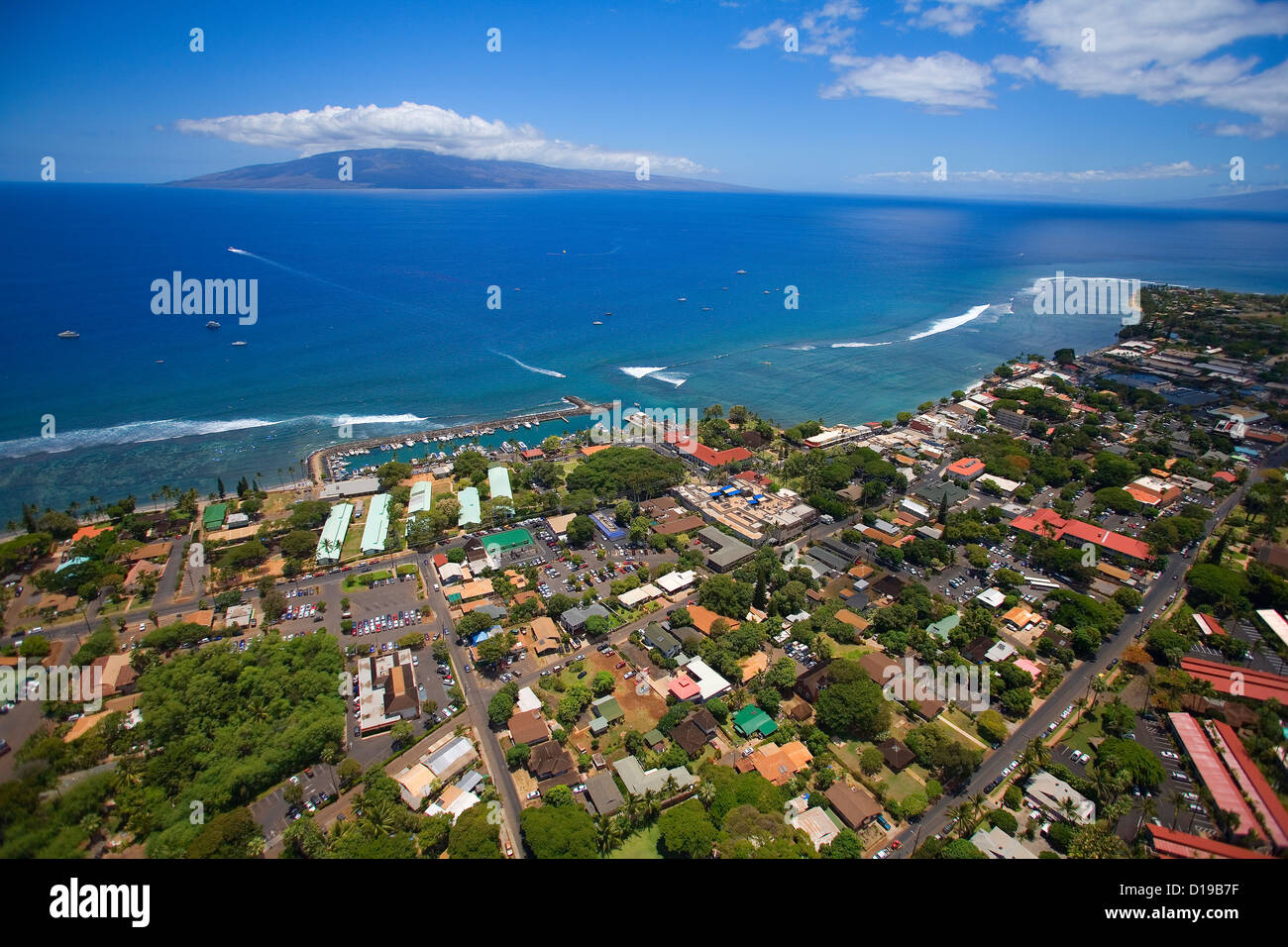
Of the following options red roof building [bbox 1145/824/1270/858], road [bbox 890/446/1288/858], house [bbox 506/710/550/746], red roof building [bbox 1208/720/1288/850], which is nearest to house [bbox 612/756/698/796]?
house [bbox 506/710/550/746]

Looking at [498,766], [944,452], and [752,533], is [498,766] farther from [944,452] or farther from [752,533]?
[944,452]

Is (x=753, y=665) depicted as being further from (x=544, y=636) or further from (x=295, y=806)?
(x=295, y=806)

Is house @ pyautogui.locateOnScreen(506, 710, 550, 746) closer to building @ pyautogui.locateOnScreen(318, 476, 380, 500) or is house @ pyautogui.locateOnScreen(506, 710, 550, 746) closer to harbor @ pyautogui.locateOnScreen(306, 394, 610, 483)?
building @ pyautogui.locateOnScreen(318, 476, 380, 500)

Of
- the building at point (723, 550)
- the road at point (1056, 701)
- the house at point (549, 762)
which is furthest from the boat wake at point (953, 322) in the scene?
the house at point (549, 762)

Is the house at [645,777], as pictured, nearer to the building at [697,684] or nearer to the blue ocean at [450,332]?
the building at [697,684]

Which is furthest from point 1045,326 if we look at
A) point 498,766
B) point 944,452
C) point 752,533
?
point 498,766
